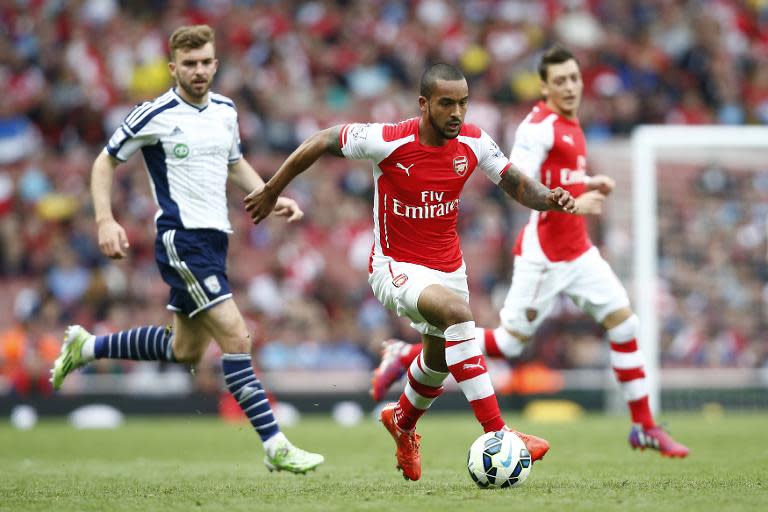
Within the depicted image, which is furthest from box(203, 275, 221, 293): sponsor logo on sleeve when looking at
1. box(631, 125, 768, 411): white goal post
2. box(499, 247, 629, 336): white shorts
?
box(631, 125, 768, 411): white goal post

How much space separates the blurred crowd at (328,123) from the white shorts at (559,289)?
5.92 metres

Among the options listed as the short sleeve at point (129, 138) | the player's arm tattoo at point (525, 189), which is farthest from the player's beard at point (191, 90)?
the player's arm tattoo at point (525, 189)

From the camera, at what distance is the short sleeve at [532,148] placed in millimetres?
9008

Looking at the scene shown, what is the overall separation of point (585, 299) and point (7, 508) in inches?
192

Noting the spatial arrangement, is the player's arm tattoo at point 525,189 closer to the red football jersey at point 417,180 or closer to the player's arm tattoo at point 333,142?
the red football jersey at point 417,180

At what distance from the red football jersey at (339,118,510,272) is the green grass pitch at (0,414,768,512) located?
145 centimetres

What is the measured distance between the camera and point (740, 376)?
15.8 m

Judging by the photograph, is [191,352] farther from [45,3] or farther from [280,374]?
[45,3]

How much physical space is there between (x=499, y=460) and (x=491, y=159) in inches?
73.5

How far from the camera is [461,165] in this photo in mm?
7207

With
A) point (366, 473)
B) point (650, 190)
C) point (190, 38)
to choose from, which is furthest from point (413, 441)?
point (650, 190)

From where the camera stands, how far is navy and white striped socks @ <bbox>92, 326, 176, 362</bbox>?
27.4 ft

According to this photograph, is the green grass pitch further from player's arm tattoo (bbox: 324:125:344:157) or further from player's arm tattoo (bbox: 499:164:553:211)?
player's arm tattoo (bbox: 324:125:344:157)

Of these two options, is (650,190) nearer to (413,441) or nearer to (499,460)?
(413,441)
